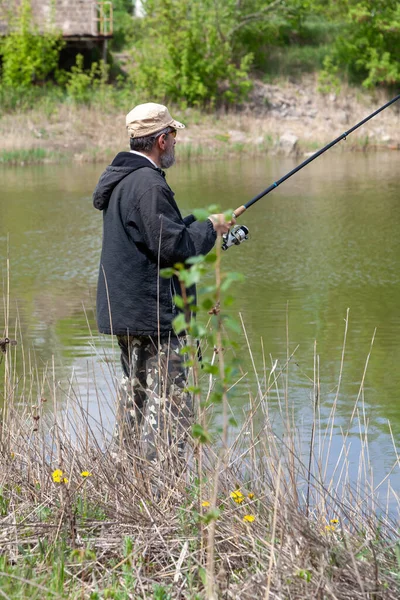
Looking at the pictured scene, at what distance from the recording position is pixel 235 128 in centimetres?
2864

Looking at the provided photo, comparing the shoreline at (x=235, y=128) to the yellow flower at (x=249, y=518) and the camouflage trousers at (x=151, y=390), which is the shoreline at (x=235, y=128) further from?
the yellow flower at (x=249, y=518)

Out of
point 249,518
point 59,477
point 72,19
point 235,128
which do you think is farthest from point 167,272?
point 72,19

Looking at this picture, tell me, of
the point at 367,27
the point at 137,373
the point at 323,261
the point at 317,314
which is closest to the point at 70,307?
the point at 317,314

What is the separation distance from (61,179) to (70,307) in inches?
439

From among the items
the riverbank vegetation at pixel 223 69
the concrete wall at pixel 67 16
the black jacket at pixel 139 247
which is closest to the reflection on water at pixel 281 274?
the black jacket at pixel 139 247

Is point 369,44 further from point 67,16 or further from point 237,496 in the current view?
point 237,496

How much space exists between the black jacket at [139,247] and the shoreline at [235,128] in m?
19.3

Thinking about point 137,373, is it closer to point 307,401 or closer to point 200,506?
point 200,506

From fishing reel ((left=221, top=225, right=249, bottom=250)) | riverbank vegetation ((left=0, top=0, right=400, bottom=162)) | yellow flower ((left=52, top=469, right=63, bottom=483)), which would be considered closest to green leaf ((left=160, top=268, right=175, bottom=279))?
yellow flower ((left=52, top=469, right=63, bottom=483))

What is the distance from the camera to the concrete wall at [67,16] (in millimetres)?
31609

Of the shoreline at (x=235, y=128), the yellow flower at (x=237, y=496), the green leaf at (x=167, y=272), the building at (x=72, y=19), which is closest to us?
the green leaf at (x=167, y=272)

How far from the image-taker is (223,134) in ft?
91.5

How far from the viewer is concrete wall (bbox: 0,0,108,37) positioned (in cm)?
3161

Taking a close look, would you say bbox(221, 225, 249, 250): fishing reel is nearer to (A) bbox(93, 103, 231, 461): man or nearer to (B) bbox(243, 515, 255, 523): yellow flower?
(A) bbox(93, 103, 231, 461): man
